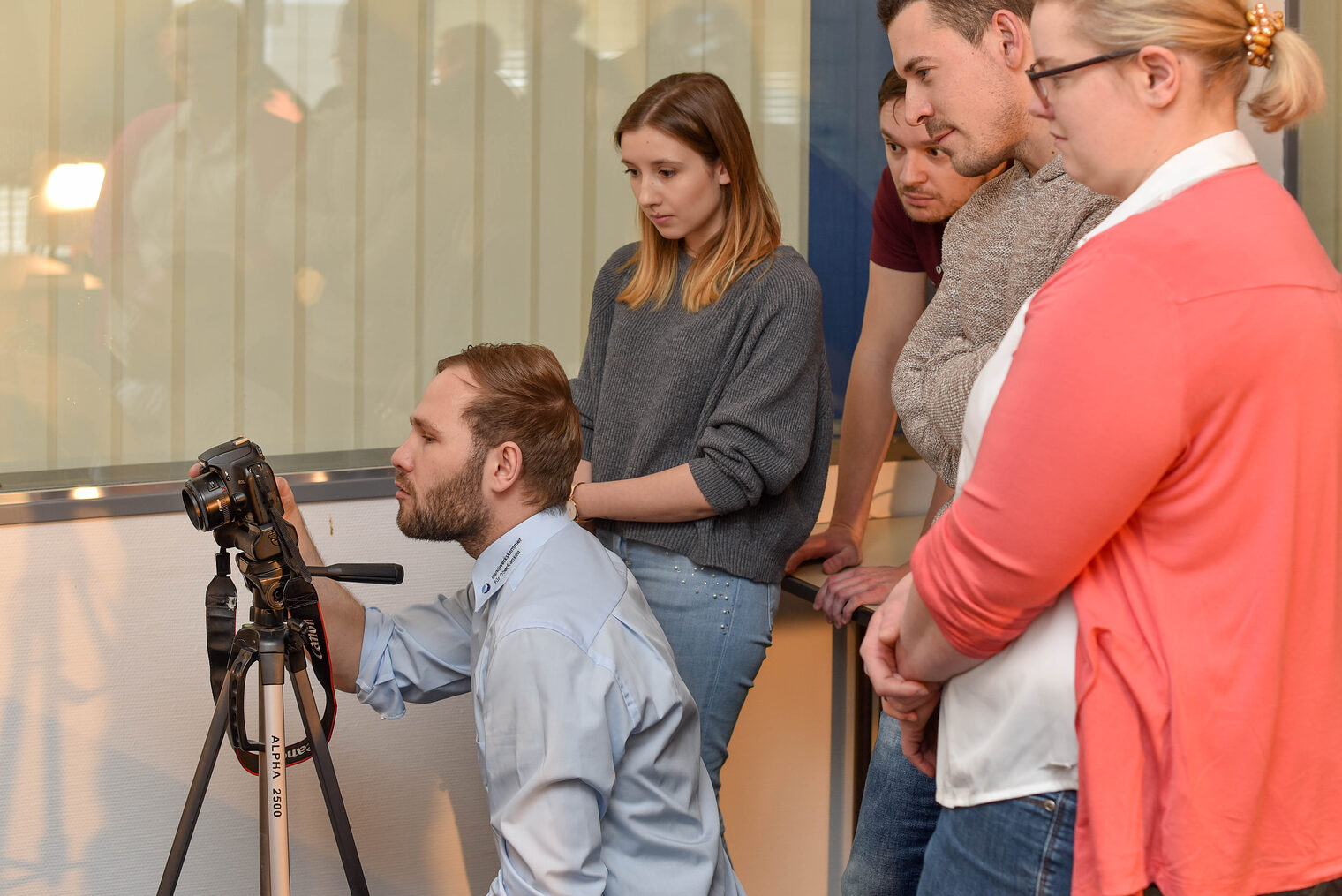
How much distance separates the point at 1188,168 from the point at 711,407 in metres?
0.95

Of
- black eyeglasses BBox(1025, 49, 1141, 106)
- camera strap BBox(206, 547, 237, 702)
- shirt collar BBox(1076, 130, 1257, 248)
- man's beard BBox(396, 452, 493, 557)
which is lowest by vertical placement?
camera strap BBox(206, 547, 237, 702)

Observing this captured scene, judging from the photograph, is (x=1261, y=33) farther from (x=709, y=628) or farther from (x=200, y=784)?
(x=200, y=784)

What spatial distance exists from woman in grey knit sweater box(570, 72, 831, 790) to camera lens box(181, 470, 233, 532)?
601 millimetres

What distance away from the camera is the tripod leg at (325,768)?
135cm

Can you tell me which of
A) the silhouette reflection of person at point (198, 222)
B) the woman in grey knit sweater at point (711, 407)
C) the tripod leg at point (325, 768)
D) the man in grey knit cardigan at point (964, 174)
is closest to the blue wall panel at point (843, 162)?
Answer: the woman in grey knit sweater at point (711, 407)

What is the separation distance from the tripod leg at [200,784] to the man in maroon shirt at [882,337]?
3.03 ft

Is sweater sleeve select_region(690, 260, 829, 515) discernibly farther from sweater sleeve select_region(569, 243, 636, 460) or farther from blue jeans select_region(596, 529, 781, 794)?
sweater sleeve select_region(569, 243, 636, 460)

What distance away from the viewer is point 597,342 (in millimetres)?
1924

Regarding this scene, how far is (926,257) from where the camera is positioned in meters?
1.86

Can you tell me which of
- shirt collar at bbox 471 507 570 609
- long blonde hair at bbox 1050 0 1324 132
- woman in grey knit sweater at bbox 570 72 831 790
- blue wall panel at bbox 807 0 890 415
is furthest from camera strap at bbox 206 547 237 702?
blue wall panel at bbox 807 0 890 415

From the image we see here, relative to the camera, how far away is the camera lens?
123cm

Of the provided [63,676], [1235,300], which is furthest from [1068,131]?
[63,676]

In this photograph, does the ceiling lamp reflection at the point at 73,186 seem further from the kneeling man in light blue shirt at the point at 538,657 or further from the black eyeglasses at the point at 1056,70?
the black eyeglasses at the point at 1056,70

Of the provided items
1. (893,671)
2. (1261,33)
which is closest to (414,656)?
(893,671)
